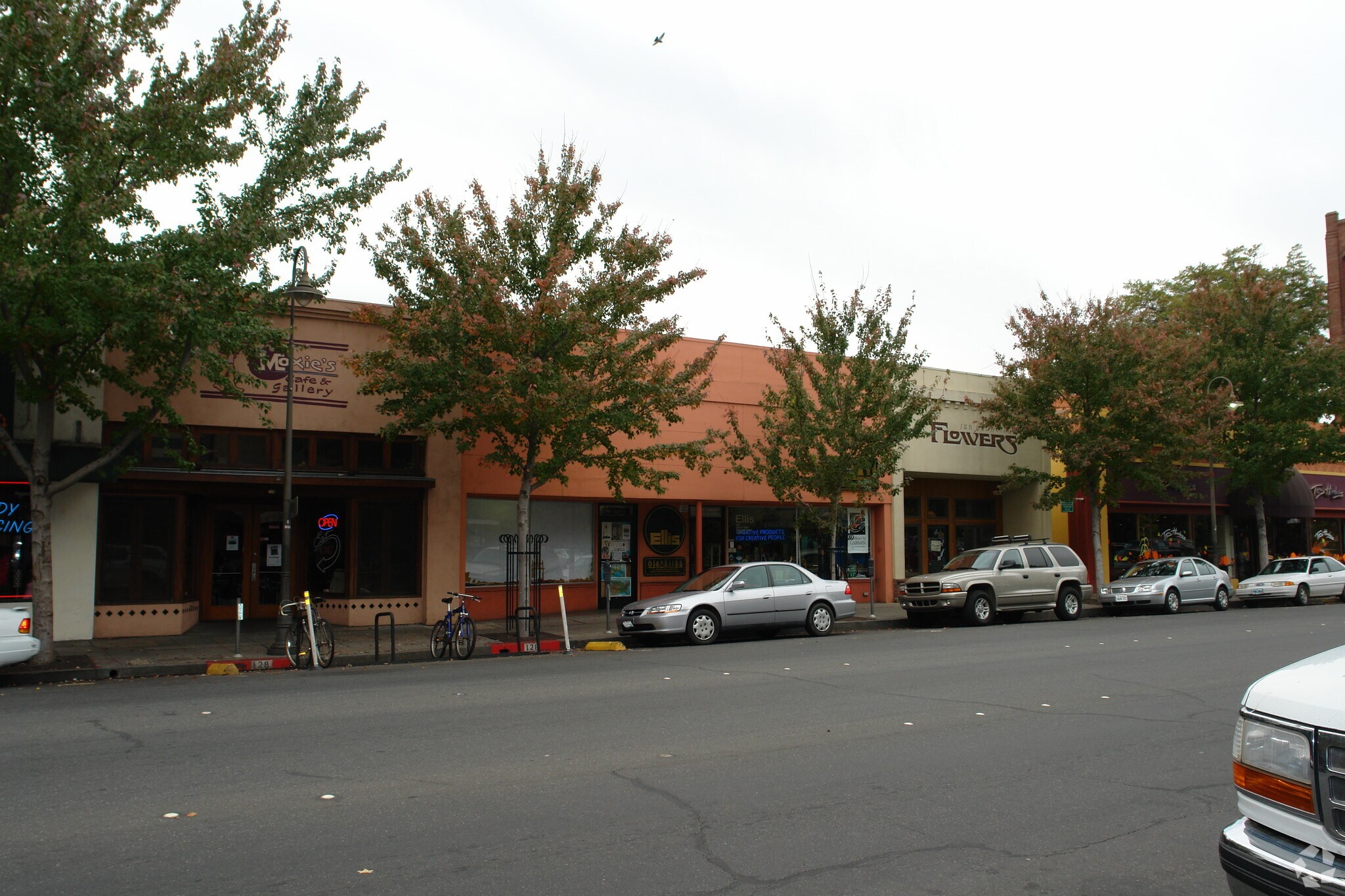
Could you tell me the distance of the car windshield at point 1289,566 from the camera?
28031 mm

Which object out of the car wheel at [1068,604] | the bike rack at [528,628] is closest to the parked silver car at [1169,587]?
the car wheel at [1068,604]

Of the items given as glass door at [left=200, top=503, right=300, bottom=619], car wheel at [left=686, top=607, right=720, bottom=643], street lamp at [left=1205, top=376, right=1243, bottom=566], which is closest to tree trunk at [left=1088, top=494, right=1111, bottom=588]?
street lamp at [left=1205, top=376, right=1243, bottom=566]

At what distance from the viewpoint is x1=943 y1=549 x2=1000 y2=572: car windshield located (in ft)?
70.5

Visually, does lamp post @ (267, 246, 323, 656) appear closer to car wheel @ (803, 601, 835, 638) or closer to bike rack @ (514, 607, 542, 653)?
bike rack @ (514, 607, 542, 653)

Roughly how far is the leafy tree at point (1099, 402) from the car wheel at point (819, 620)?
410 inches

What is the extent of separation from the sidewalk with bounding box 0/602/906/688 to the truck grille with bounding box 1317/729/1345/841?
1321 cm

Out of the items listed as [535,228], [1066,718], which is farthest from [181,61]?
[1066,718]

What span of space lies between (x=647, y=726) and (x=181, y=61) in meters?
12.0

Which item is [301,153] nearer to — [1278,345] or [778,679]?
[778,679]

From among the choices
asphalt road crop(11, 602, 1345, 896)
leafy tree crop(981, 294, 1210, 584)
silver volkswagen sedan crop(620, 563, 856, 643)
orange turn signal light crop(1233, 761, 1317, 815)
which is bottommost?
asphalt road crop(11, 602, 1345, 896)

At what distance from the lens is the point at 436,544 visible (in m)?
19.6

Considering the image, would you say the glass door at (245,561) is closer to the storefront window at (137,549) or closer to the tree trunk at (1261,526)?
the storefront window at (137,549)

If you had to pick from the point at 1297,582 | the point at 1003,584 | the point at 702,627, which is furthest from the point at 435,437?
the point at 1297,582

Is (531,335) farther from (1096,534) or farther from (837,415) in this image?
(1096,534)
